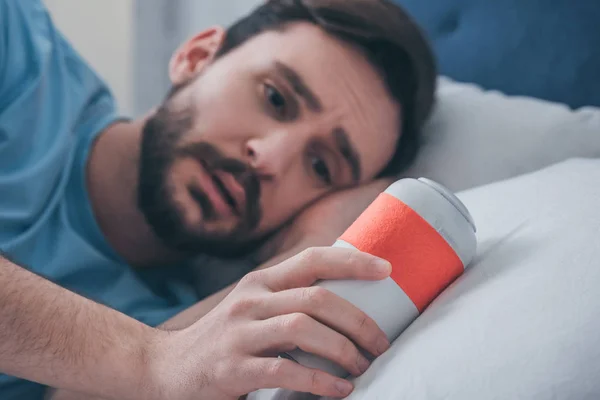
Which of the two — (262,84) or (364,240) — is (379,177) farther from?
(364,240)

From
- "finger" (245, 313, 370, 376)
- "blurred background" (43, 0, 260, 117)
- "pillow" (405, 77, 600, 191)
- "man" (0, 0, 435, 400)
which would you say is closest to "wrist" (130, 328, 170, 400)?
"finger" (245, 313, 370, 376)

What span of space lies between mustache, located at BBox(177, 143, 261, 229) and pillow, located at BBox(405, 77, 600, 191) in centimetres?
29

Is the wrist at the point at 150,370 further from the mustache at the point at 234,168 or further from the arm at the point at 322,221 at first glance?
the mustache at the point at 234,168

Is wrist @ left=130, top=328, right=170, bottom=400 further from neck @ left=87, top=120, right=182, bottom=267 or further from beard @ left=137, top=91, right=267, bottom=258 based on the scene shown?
neck @ left=87, top=120, right=182, bottom=267

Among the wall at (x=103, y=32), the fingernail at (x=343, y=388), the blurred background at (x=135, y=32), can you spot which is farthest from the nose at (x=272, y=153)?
the wall at (x=103, y=32)

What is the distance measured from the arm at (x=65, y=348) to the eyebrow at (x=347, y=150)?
53cm

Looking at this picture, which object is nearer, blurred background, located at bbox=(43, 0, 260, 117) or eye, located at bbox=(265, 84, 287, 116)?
eye, located at bbox=(265, 84, 287, 116)

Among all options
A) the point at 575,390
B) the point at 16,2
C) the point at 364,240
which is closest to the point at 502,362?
the point at 575,390

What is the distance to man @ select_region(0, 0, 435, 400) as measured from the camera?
0.97 m

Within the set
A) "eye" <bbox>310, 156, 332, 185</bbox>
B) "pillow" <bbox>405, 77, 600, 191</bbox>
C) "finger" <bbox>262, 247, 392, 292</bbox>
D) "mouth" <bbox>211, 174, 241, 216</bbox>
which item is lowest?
"pillow" <bbox>405, 77, 600, 191</bbox>

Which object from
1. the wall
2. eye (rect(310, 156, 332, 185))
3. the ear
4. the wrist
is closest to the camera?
the wrist

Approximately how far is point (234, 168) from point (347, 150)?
202mm

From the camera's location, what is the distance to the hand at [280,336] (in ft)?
1.64

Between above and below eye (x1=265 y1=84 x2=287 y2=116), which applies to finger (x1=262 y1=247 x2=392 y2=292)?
above
